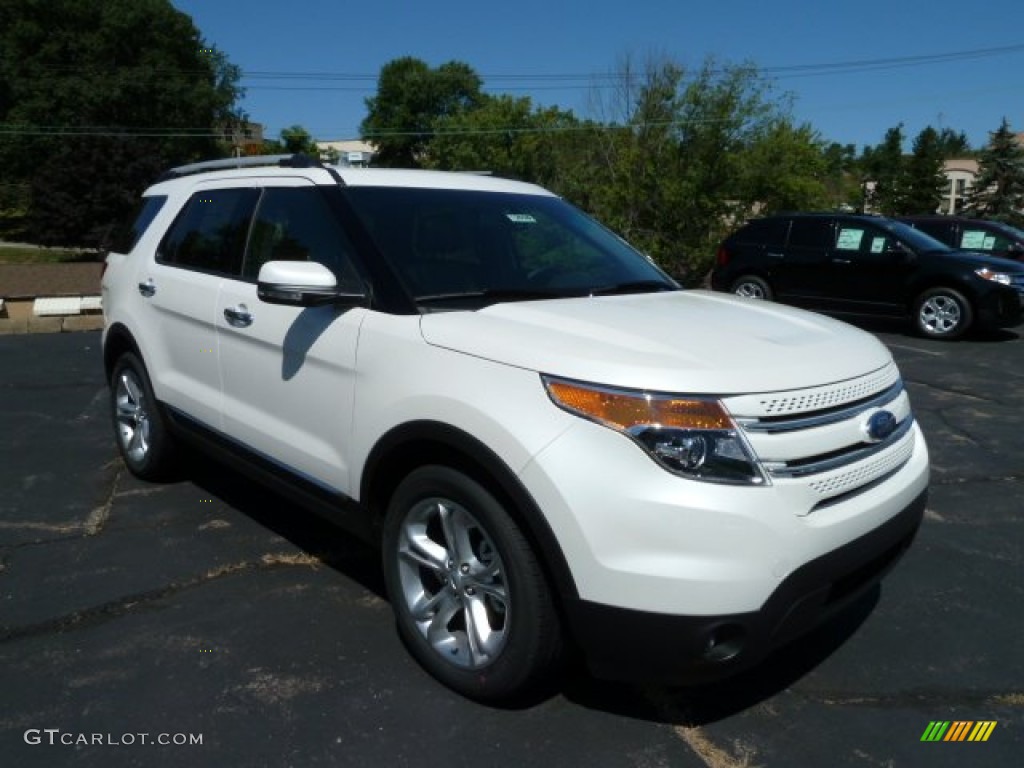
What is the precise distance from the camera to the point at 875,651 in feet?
10.2

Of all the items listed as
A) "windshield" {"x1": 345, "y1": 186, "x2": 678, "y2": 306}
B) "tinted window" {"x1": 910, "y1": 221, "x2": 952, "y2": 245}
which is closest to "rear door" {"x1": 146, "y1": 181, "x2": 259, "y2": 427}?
"windshield" {"x1": 345, "y1": 186, "x2": 678, "y2": 306}

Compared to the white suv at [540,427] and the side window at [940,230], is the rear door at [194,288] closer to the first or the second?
the white suv at [540,427]

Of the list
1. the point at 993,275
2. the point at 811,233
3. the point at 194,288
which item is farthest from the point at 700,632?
the point at 811,233

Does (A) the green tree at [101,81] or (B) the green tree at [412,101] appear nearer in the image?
(A) the green tree at [101,81]

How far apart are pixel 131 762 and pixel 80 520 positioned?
229 centimetres

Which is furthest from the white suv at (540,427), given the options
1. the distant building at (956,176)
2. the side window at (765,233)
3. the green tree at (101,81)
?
the distant building at (956,176)

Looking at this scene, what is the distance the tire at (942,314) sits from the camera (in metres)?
11.0

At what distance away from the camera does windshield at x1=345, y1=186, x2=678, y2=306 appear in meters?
3.12

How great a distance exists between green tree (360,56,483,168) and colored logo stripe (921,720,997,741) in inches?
3298

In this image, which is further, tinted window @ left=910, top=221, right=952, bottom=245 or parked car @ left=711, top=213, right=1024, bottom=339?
tinted window @ left=910, top=221, right=952, bottom=245

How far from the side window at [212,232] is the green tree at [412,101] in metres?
81.2

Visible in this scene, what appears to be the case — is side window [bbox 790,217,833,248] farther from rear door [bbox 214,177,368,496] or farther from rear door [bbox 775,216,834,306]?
rear door [bbox 214,177,368,496]

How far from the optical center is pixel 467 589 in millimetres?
2697

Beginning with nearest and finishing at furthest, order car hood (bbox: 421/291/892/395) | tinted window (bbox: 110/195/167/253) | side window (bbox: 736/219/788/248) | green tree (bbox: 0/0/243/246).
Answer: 1. car hood (bbox: 421/291/892/395)
2. tinted window (bbox: 110/195/167/253)
3. side window (bbox: 736/219/788/248)
4. green tree (bbox: 0/0/243/246)
